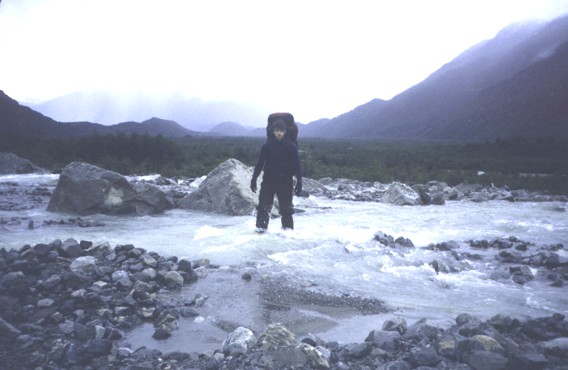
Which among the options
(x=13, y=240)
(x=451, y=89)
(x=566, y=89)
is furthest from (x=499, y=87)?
(x=13, y=240)

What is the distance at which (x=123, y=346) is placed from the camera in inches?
127

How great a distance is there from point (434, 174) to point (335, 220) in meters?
15.8

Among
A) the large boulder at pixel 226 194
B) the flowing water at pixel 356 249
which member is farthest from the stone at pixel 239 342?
the large boulder at pixel 226 194

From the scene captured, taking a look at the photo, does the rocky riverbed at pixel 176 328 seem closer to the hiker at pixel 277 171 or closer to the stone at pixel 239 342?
the stone at pixel 239 342

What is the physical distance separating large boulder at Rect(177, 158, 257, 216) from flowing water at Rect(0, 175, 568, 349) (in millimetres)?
608

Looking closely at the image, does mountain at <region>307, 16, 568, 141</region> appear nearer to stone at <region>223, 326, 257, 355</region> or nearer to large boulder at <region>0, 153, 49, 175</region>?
large boulder at <region>0, 153, 49, 175</region>

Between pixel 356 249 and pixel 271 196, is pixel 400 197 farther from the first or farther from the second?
pixel 356 249

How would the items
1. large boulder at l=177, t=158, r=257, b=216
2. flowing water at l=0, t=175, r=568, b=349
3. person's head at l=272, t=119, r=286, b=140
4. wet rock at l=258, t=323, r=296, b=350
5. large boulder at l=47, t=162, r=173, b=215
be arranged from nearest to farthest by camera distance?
1. wet rock at l=258, t=323, r=296, b=350
2. flowing water at l=0, t=175, r=568, b=349
3. person's head at l=272, t=119, r=286, b=140
4. large boulder at l=47, t=162, r=173, b=215
5. large boulder at l=177, t=158, r=257, b=216

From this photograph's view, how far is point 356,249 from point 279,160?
2490 millimetres

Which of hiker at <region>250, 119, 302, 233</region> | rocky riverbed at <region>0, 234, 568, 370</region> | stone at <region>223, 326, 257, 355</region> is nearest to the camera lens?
rocky riverbed at <region>0, 234, 568, 370</region>

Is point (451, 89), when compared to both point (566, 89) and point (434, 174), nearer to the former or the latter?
point (566, 89)

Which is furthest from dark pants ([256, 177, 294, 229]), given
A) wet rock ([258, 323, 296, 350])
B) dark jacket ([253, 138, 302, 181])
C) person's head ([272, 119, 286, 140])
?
wet rock ([258, 323, 296, 350])

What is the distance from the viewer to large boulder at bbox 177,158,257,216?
428 inches

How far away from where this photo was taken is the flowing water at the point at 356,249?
175 inches
